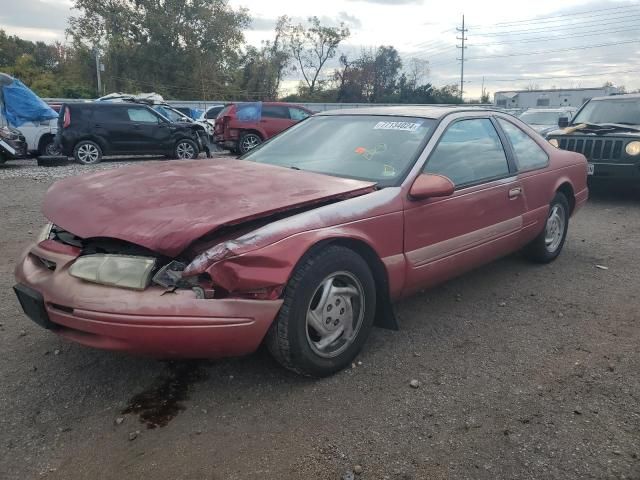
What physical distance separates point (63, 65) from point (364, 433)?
49873mm

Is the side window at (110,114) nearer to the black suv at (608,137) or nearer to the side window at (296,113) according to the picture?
the side window at (296,113)

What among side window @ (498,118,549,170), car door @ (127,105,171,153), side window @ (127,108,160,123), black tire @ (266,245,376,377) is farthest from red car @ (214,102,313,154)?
black tire @ (266,245,376,377)

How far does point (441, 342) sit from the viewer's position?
3506 millimetres

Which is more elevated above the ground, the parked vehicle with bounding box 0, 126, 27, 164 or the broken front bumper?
the parked vehicle with bounding box 0, 126, 27, 164

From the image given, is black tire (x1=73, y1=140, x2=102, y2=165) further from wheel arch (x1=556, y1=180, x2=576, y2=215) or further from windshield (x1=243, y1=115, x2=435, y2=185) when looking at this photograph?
wheel arch (x1=556, y1=180, x2=576, y2=215)

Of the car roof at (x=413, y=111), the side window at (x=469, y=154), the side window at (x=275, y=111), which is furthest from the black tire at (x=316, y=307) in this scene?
the side window at (x=275, y=111)

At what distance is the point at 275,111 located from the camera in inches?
680

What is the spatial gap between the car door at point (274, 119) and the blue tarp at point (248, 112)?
16 centimetres

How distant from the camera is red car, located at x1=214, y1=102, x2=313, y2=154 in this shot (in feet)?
54.8

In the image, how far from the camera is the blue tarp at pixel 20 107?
48.0 feet

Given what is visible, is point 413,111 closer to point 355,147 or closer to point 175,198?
point 355,147

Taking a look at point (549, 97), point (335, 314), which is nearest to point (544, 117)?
point (335, 314)

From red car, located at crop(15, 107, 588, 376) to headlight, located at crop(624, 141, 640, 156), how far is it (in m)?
4.72

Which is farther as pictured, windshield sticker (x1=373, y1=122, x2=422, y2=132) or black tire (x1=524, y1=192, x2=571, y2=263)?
black tire (x1=524, y1=192, x2=571, y2=263)
